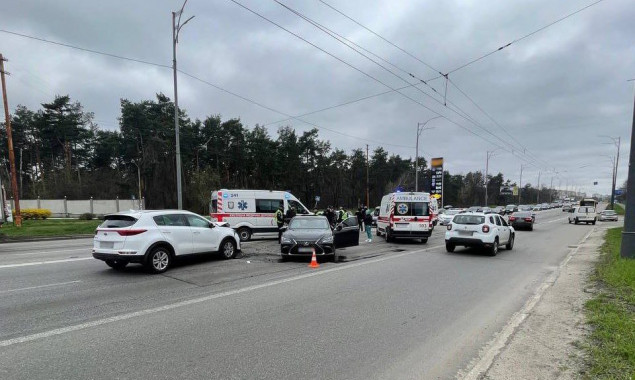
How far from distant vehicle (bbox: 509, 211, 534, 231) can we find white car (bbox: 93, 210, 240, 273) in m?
24.5

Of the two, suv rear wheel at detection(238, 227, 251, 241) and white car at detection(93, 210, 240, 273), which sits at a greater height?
white car at detection(93, 210, 240, 273)

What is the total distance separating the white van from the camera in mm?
17469

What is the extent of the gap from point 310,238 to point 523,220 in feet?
72.1

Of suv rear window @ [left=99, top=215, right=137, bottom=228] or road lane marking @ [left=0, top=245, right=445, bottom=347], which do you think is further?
suv rear window @ [left=99, top=215, right=137, bottom=228]

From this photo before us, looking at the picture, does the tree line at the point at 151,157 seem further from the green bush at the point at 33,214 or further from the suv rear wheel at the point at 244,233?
the suv rear wheel at the point at 244,233

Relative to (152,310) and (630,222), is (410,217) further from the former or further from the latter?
(152,310)

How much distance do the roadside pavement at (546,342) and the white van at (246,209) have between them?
40.6ft

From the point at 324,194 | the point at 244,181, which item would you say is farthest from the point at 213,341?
the point at 324,194

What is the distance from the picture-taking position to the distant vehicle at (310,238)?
1178cm

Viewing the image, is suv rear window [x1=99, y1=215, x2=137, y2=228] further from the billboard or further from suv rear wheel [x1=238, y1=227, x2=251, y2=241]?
the billboard

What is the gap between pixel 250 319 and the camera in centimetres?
585

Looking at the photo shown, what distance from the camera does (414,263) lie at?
11.9 m

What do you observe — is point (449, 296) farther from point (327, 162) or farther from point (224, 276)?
point (327, 162)

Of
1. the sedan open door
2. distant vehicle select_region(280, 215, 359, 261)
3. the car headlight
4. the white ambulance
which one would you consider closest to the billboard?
the white ambulance
